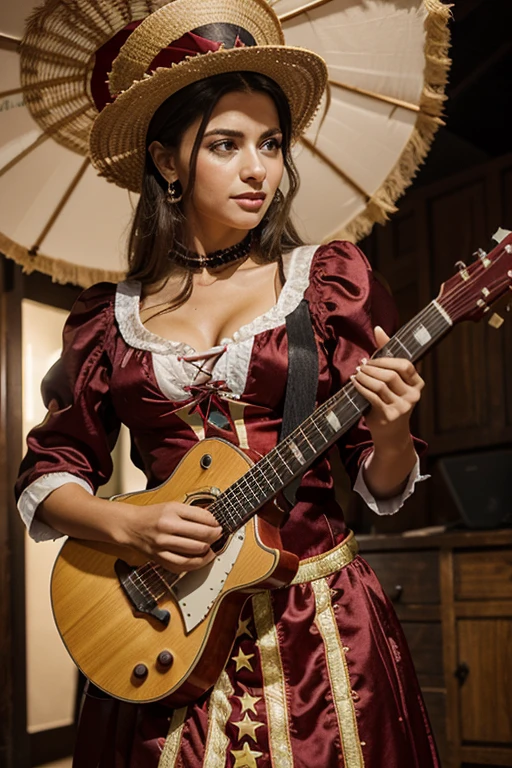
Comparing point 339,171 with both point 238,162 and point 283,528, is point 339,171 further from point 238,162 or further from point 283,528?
point 283,528

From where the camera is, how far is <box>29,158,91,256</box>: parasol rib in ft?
6.04

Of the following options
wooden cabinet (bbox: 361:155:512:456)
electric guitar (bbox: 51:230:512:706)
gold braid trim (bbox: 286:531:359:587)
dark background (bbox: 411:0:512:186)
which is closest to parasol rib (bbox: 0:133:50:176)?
electric guitar (bbox: 51:230:512:706)

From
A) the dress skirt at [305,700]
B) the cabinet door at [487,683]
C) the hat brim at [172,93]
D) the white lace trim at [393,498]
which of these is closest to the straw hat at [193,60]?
the hat brim at [172,93]

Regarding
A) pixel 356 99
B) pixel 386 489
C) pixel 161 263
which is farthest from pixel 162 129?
pixel 386 489

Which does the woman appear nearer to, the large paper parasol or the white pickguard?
the white pickguard

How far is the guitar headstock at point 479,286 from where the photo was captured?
124cm

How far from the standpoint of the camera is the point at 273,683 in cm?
128

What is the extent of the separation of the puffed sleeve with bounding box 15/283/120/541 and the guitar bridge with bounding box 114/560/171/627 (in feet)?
0.56

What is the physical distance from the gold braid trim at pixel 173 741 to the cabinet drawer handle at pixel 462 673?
5.65 feet

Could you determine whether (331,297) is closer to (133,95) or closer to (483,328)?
(133,95)

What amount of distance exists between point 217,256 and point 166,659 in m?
0.67

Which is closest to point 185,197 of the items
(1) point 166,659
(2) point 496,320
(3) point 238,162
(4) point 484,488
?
(3) point 238,162

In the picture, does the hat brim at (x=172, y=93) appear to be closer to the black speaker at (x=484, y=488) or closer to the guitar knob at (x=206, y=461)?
the guitar knob at (x=206, y=461)

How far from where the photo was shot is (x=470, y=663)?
282 cm
